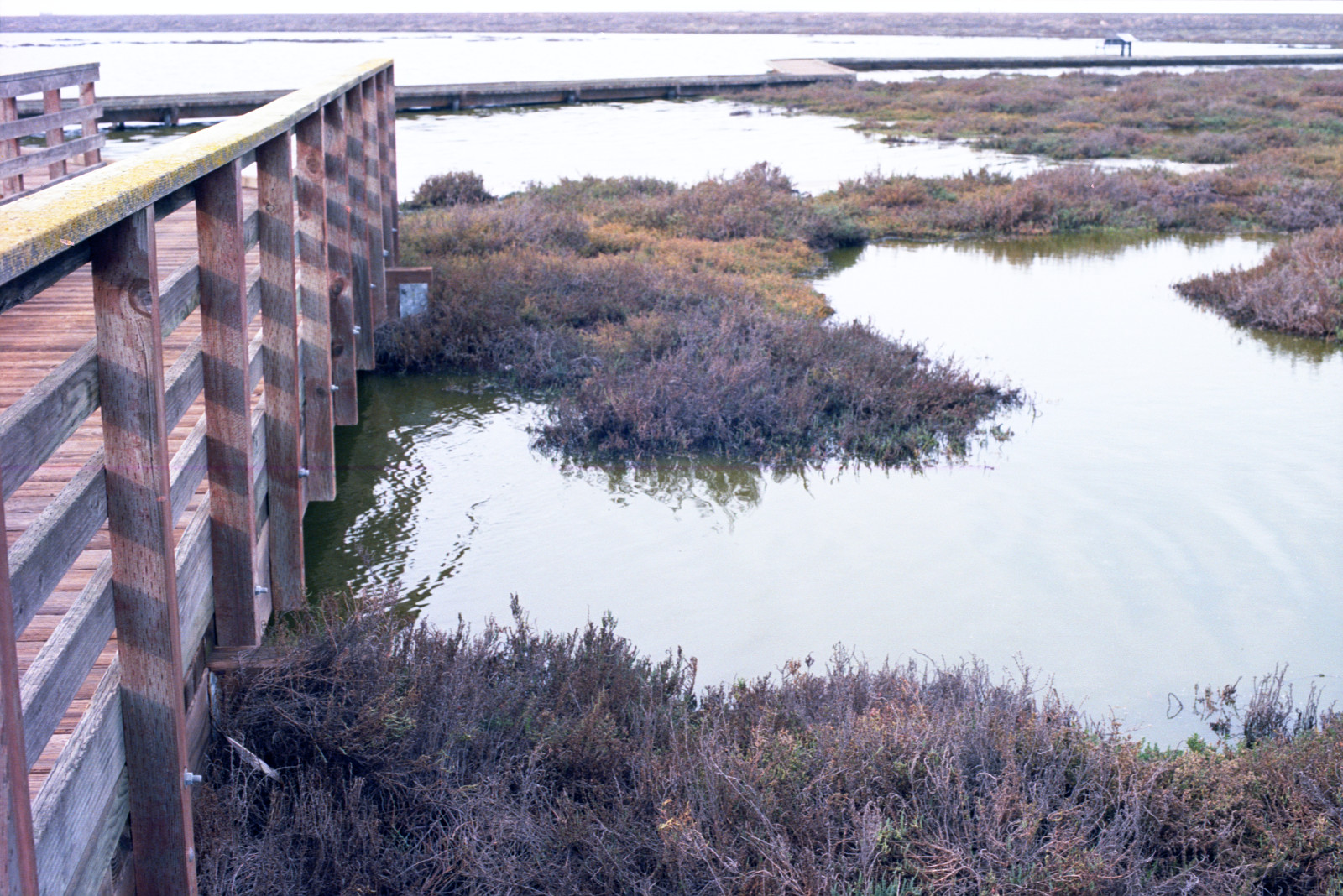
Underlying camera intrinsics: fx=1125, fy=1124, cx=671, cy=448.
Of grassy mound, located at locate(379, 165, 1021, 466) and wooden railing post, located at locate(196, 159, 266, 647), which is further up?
wooden railing post, located at locate(196, 159, 266, 647)

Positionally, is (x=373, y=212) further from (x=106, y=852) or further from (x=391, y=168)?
(x=106, y=852)

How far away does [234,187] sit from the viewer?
338cm

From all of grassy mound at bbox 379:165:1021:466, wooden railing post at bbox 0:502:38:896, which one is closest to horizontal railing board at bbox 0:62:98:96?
grassy mound at bbox 379:165:1021:466

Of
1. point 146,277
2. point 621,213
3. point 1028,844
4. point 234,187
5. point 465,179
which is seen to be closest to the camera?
point 146,277

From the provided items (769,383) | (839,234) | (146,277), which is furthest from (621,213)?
(146,277)

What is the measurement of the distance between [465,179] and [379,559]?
39.1 feet

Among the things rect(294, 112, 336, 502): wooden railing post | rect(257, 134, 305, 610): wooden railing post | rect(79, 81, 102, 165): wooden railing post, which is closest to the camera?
rect(257, 134, 305, 610): wooden railing post

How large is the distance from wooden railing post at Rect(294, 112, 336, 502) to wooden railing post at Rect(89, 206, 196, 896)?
3.24 metres

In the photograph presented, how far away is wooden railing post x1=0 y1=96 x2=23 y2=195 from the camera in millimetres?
8852

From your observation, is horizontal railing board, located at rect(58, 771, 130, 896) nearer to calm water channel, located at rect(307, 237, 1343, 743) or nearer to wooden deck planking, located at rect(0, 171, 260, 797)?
wooden deck planking, located at rect(0, 171, 260, 797)

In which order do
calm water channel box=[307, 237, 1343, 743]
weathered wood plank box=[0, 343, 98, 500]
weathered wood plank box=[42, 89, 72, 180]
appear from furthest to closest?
weathered wood plank box=[42, 89, 72, 180] < calm water channel box=[307, 237, 1343, 743] < weathered wood plank box=[0, 343, 98, 500]

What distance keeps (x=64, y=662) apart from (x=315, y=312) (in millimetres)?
3984

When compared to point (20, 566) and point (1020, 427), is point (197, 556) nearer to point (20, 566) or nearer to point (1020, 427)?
point (20, 566)

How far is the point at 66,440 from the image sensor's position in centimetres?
283
